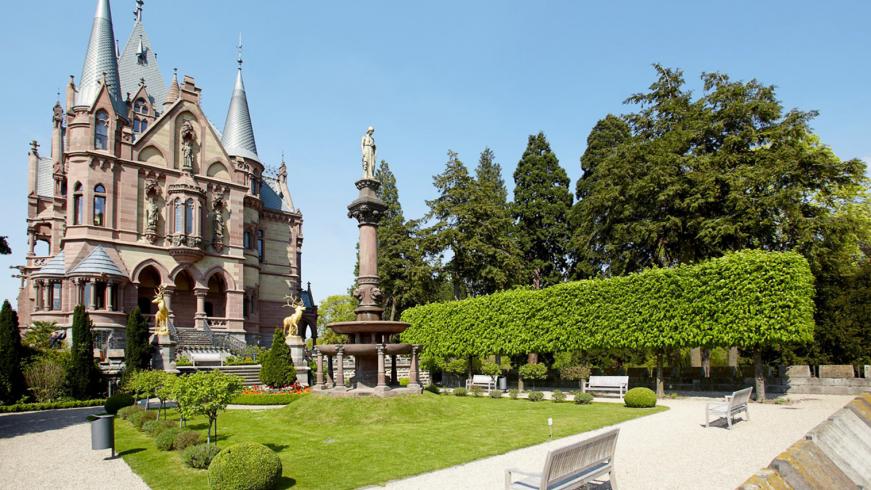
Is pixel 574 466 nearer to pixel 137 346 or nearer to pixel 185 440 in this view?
pixel 185 440

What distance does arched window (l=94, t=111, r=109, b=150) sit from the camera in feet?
138

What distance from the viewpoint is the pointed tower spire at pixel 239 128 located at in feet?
181

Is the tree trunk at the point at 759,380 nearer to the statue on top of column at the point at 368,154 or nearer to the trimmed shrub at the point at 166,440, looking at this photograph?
the statue on top of column at the point at 368,154

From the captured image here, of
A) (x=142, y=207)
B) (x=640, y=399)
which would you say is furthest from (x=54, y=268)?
(x=640, y=399)

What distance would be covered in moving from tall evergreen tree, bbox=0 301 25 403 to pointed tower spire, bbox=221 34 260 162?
103ft

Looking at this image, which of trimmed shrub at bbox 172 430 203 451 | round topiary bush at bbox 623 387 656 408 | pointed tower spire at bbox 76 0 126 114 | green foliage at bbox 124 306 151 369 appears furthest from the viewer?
pointed tower spire at bbox 76 0 126 114

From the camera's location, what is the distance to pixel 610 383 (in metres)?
25.3

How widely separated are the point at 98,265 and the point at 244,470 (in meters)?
36.9

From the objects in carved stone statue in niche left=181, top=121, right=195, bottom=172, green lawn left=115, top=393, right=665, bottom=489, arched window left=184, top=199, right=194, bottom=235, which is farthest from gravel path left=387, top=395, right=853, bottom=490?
carved stone statue in niche left=181, top=121, right=195, bottom=172

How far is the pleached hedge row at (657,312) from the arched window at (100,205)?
27.7 m

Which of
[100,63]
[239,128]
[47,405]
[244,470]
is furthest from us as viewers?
[239,128]

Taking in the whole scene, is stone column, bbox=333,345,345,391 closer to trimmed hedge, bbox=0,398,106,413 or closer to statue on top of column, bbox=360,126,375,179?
statue on top of column, bbox=360,126,375,179

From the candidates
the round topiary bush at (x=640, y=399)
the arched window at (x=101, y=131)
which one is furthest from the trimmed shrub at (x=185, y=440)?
the arched window at (x=101, y=131)

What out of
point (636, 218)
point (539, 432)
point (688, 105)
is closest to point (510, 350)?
point (636, 218)
